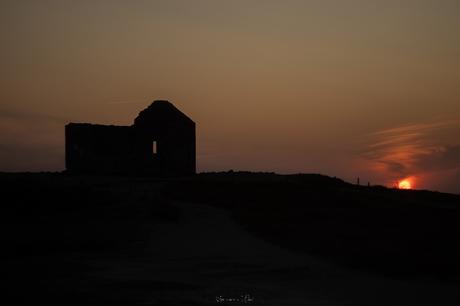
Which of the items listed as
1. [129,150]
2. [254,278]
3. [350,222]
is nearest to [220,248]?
[254,278]

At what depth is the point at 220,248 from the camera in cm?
1430

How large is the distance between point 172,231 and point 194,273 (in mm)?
5701

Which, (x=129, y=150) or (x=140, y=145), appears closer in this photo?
(x=129, y=150)

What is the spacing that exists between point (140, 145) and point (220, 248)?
23615mm

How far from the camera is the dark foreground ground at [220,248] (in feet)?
31.9

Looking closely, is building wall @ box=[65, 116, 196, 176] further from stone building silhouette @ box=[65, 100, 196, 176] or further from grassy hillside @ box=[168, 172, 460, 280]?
grassy hillside @ box=[168, 172, 460, 280]

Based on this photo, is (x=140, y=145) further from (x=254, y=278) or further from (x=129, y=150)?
(x=254, y=278)

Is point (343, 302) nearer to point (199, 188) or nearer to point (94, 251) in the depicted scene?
point (94, 251)

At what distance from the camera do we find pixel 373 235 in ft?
52.6

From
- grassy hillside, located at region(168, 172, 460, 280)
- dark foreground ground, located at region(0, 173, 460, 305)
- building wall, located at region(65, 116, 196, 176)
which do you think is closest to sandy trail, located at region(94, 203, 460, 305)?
dark foreground ground, located at region(0, 173, 460, 305)

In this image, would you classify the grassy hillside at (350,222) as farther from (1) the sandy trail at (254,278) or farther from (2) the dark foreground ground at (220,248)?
(1) the sandy trail at (254,278)

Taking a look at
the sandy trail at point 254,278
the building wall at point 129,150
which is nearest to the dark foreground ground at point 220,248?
the sandy trail at point 254,278

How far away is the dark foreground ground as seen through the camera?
973 centimetres

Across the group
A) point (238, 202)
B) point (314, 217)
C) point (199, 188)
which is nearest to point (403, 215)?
point (314, 217)
